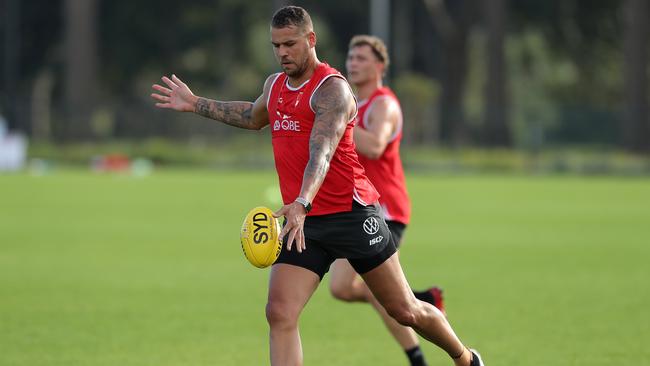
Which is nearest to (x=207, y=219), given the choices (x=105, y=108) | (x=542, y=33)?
(x=105, y=108)

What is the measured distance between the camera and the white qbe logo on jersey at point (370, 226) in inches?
279

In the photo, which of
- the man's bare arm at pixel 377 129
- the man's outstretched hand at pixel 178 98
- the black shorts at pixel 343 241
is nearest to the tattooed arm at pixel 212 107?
the man's outstretched hand at pixel 178 98

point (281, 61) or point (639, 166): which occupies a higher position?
point (281, 61)

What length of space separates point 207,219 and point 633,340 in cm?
1351

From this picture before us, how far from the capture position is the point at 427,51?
7075 centimetres

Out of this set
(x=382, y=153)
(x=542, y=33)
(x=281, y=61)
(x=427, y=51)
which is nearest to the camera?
(x=281, y=61)

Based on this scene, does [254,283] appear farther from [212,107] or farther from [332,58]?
[332,58]

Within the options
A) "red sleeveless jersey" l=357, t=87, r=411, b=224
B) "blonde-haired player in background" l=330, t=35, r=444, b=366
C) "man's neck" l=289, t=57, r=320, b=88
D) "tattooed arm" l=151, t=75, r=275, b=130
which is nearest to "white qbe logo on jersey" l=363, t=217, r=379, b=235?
"man's neck" l=289, t=57, r=320, b=88

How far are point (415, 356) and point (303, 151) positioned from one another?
241 cm

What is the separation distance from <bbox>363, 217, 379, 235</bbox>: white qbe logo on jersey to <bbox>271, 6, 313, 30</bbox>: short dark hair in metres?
1.18

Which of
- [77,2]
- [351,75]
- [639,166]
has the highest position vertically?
[77,2]

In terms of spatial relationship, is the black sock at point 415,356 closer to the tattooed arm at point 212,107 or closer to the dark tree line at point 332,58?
the tattooed arm at point 212,107

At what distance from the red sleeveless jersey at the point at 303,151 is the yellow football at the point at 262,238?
0.31m

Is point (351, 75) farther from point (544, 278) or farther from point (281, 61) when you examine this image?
point (544, 278)
